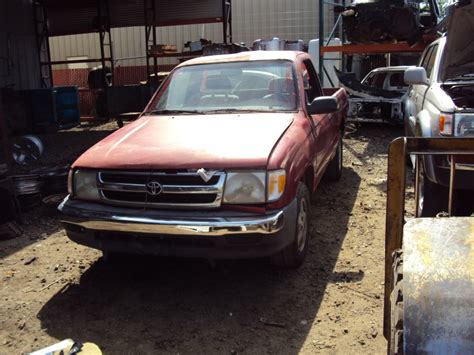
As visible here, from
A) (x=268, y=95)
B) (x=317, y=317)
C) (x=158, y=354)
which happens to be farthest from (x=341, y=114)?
(x=158, y=354)

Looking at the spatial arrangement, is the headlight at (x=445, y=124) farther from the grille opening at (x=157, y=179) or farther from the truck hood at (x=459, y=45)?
the grille opening at (x=157, y=179)

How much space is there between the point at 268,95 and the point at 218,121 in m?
0.68

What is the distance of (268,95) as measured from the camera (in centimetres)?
472

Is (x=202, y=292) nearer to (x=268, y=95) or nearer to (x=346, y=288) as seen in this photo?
(x=346, y=288)

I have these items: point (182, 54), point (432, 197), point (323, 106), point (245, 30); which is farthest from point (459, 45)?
point (245, 30)

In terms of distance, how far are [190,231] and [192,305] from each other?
2.10 feet

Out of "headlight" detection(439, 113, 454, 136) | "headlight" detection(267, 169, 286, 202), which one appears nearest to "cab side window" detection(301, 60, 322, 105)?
"headlight" detection(439, 113, 454, 136)

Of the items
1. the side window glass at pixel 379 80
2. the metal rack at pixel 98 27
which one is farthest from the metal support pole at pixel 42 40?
the side window glass at pixel 379 80

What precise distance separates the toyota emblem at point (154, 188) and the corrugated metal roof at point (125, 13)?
11659 mm

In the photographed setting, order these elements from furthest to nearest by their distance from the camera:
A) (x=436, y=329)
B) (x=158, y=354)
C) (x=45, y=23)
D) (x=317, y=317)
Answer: (x=45, y=23) < (x=317, y=317) < (x=158, y=354) < (x=436, y=329)

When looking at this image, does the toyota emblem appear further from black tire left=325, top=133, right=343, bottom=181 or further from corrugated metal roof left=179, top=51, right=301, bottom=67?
black tire left=325, top=133, right=343, bottom=181

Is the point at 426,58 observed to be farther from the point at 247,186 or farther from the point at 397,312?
the point at 397,312

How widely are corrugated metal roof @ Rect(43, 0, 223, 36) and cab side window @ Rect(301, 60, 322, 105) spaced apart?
922cm

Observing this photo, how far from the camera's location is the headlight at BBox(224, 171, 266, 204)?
11.2 feet
